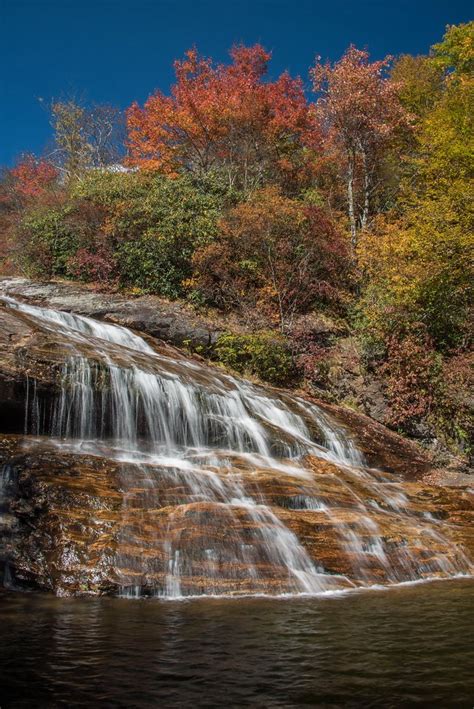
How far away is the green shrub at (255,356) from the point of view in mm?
16062

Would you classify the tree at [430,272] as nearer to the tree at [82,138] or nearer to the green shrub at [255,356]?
the green shrub at [255,356]

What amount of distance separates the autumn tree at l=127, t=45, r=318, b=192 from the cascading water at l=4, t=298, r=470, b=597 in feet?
48.7

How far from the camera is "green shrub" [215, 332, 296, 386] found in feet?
52.7

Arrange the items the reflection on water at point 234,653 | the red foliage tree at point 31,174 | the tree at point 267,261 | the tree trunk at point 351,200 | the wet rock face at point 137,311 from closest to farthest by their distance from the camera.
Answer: the reflection on water at point 234,653 < the wet rock face at point 137,311 < the tree at point 267,261 < the tree trunk at point 351,200 < the red foliage tree at point 31,174

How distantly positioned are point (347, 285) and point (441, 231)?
4008 millimetres

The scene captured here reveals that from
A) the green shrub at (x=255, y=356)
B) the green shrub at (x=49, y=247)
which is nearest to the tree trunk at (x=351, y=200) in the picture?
the green shrub at (x=255, y=356)

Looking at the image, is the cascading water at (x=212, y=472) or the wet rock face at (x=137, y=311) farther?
the wet rock face at (x=137, y=311)

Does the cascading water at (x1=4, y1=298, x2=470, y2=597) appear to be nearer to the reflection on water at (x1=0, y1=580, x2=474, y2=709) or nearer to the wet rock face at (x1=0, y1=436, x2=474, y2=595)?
the wet rock face at (x1=0, y1=436, x2=474, y2=595)

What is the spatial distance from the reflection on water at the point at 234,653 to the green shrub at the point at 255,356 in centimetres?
1055

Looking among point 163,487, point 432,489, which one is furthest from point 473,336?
point 163,487

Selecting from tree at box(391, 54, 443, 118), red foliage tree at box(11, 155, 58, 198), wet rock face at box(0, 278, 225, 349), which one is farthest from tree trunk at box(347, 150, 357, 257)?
red foliage tree at box(11, 155, 58, 198)

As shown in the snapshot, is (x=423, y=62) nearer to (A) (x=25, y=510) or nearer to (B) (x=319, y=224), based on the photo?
(B) (x=319, y=224)

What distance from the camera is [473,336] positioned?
16812mm

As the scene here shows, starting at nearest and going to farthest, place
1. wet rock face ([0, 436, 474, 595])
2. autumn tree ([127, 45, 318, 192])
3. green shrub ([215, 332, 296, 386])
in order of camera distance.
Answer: wet rock face ([0, 436, 474, 595]) → green shrub ([215, 332, 296, 386]) → autumn tree ([127, 45, 318, 192])
